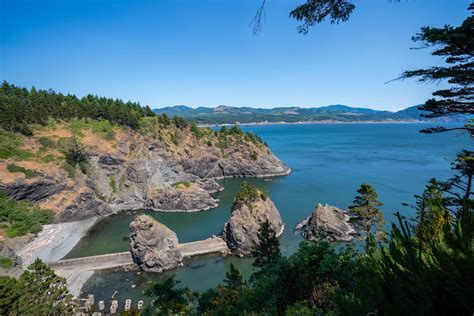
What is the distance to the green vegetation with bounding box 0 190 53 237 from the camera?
3988cm

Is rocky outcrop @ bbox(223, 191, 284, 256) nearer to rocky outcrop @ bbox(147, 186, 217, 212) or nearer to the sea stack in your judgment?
the sea stack

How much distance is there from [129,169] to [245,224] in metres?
36.3

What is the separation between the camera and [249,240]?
38312 millimetres

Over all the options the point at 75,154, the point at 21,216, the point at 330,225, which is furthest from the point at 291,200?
the point at 21,216

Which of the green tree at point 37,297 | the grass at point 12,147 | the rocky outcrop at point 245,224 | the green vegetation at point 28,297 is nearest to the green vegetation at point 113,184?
the grass at point 12,147

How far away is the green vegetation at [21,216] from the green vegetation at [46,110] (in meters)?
17.1

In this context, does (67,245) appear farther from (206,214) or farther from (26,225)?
(206,214)

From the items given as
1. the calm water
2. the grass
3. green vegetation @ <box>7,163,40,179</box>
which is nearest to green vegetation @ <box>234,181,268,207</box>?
the calm water

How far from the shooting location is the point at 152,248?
34969mm

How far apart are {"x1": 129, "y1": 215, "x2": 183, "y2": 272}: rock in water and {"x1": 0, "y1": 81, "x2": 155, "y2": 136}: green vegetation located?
37794 millimetres

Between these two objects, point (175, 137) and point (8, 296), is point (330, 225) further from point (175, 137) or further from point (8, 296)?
point (175, 137)

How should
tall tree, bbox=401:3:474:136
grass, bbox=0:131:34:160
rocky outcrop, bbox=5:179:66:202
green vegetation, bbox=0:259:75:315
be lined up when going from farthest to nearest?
1. grass, bbox=0:131:34:160
2. rocky outcrop, bbox=5:179:66:202
3. green vegetation, bbox=0:259:75:315
4. tall tree, bbox=401:3:474:136

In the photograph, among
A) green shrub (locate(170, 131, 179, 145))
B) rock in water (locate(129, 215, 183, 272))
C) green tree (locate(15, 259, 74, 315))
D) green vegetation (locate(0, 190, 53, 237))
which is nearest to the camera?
green tree (locate(15, 259, 74, 315))

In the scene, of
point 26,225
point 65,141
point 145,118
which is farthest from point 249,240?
point 145,118
